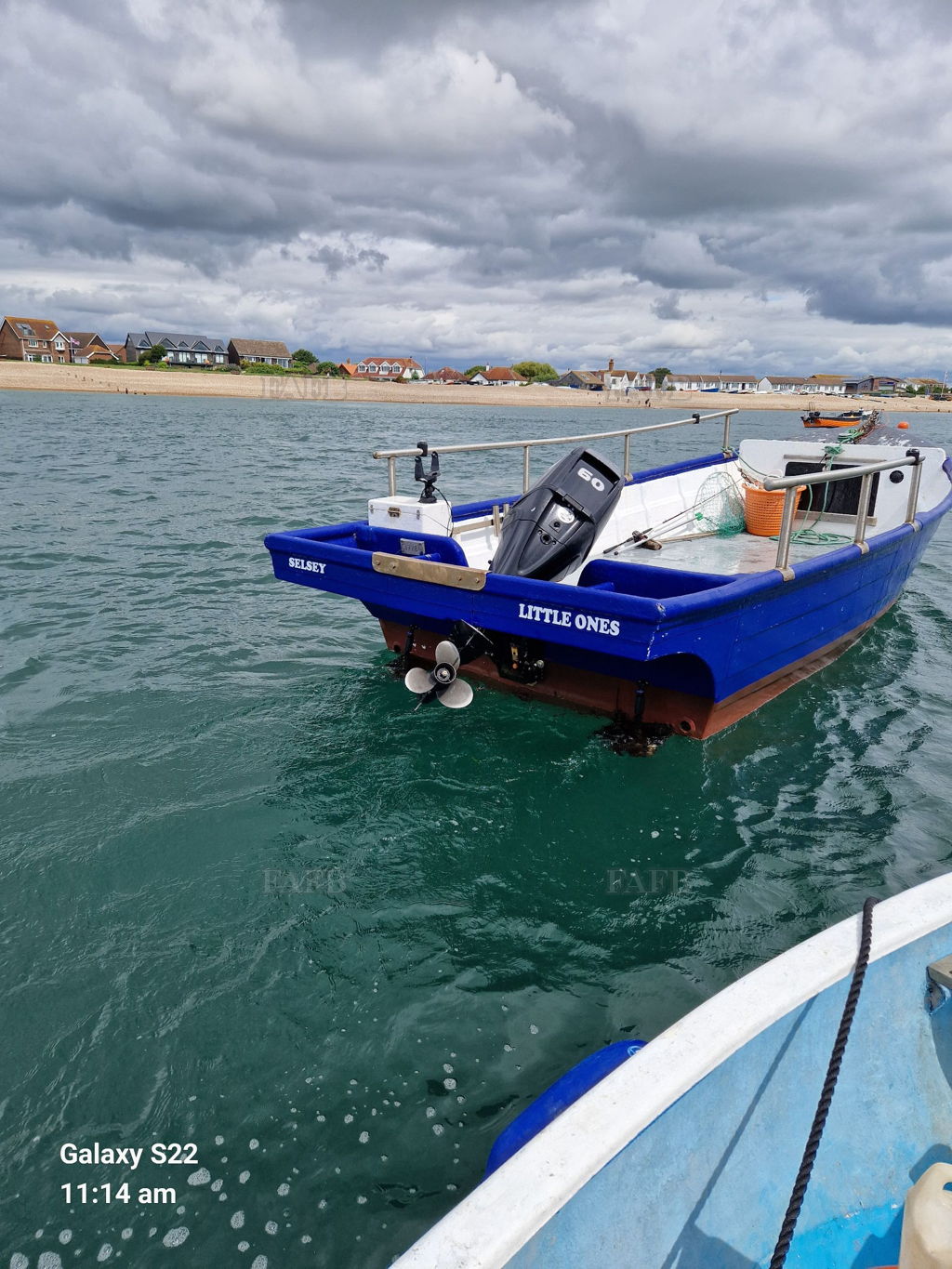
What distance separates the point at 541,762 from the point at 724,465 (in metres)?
6.39

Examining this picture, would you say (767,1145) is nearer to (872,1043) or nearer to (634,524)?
(872,1043)

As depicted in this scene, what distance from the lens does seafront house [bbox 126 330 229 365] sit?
114125 millimetres

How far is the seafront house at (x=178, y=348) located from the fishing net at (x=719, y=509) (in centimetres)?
11628

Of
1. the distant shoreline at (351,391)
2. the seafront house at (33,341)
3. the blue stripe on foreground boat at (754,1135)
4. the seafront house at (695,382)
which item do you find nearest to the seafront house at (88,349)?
the seafront house at (33,341)

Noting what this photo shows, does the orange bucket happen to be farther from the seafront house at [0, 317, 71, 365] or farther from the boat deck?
the seafront house at [0, 317, 71, 365]

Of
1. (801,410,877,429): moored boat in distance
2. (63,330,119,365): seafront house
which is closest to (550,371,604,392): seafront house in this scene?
(63,330,119,365): seafront house

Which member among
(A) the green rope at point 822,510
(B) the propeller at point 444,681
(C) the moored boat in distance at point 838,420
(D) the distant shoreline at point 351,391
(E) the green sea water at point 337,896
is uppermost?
(D) the distant shoreline at point 351,391

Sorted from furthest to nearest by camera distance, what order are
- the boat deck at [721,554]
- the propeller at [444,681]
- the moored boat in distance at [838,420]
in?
the moored boat in distance at [838,420], the boat deck at [721,554], the propeller at [444,681]

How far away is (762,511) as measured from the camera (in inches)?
341

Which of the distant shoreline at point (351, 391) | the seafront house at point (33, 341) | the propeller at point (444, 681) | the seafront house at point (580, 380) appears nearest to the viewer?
the propeller at point (444, 681)

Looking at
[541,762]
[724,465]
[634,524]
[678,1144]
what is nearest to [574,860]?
[541,762]

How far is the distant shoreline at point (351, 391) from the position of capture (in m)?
74.5

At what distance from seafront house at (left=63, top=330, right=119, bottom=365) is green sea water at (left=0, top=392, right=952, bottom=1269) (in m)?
119

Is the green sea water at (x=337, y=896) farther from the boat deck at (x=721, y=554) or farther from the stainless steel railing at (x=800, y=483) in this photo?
the stainless steel railing at (x=800, y=483)
